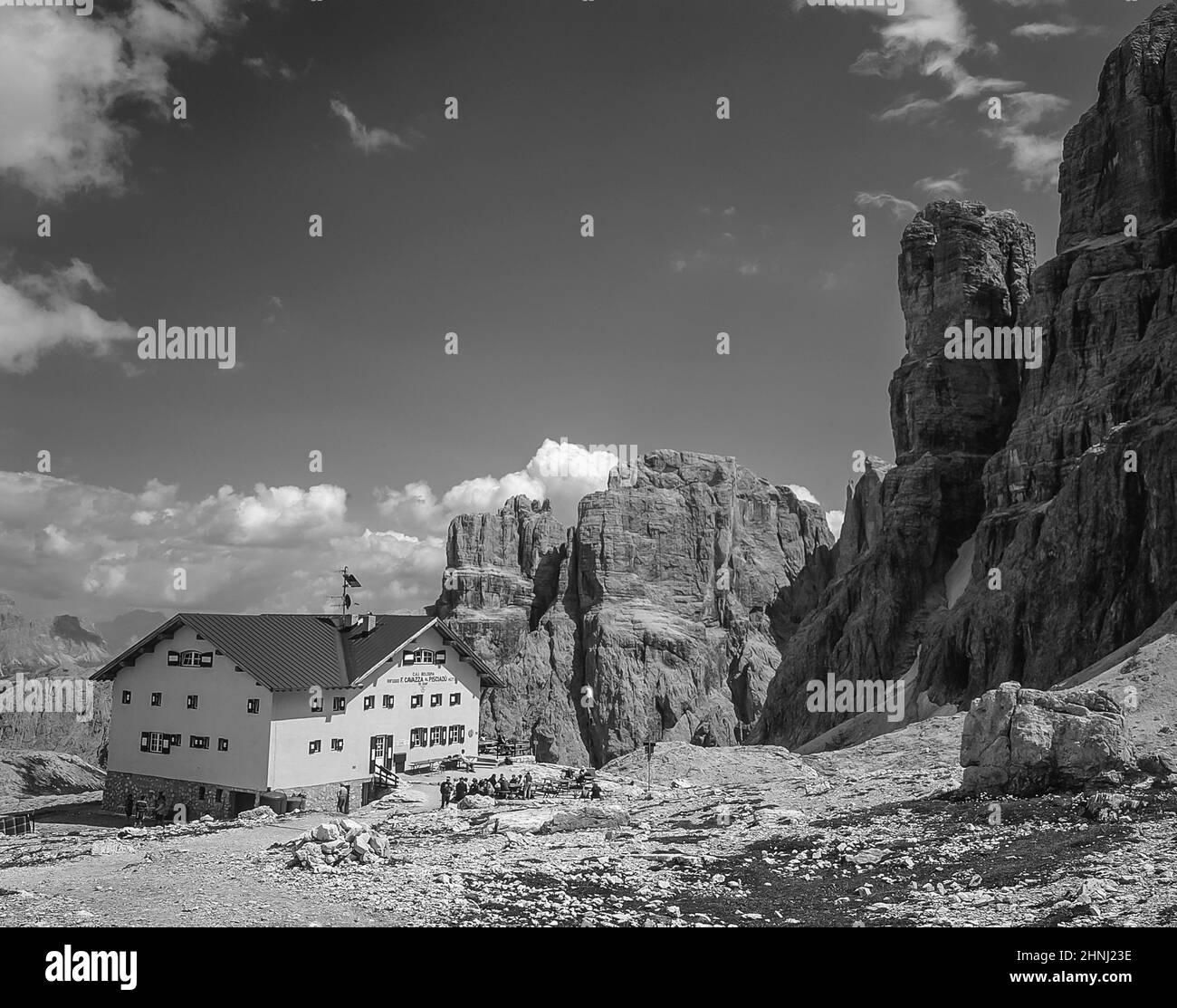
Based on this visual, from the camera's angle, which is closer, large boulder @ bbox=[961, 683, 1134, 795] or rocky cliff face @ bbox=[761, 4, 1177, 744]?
large boulder @ bbox=[961, 683, 1134, 795]

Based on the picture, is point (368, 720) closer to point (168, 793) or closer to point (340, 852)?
point (168, 793)

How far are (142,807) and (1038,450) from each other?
291 feet

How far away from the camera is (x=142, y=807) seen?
51438 mm

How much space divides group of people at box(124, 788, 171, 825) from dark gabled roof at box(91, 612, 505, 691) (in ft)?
22.6

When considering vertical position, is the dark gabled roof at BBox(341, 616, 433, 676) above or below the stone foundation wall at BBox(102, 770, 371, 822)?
above

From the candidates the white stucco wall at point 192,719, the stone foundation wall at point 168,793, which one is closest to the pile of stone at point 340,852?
the white stucco wall at point 192,719

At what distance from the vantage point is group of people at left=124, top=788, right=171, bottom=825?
50.1 metres

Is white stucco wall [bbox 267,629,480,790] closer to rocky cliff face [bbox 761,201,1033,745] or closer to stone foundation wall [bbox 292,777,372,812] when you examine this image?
stone foundation wall [bbox 292,777,372,812]

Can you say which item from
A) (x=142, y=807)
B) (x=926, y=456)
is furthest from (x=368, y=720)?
(x=926, y=456)

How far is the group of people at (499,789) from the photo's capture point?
131 feet

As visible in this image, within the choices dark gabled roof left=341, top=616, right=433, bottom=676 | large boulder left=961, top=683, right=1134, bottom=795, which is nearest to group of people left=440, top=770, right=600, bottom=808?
dark gabled roof left=341, top=616, right=433, bottom=676

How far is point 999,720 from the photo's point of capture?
97.5ft

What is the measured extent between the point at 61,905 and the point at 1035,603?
287 ft

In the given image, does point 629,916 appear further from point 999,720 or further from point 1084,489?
point 1084,489
